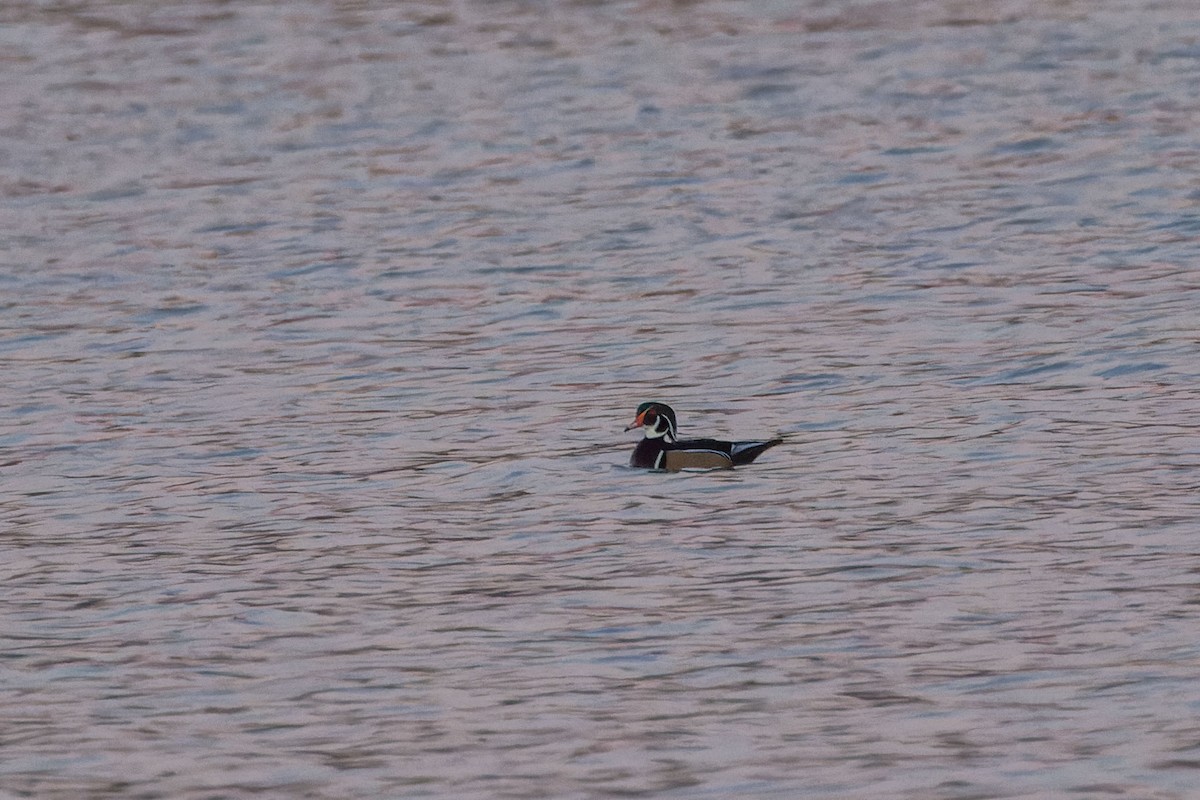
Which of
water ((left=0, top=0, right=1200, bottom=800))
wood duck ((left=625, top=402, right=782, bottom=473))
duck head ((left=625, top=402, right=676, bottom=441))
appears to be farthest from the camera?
duck head ((left=625, top=402, right=676, bottom=441))

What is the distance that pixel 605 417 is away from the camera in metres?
18.8

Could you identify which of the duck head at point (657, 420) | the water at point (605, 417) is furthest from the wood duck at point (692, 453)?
the water at point (605, 417)

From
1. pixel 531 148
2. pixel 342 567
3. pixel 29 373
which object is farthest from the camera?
pixel 531 148

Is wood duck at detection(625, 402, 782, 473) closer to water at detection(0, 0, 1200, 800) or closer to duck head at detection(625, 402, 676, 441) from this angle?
duck head at detection(625, 402, 676, 441)

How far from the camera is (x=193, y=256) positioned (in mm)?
25594

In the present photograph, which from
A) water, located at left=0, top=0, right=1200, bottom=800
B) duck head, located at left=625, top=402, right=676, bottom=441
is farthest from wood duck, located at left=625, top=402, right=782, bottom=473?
water, located at left=0, top=0, right=1200, bottom=800

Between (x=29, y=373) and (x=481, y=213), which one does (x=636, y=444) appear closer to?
(x=29, y=373)

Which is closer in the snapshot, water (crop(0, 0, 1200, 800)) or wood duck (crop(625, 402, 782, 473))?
water (crop(0, 0, 1200, 800))

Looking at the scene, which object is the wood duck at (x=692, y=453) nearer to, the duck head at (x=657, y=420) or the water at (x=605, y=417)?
the duck head at (x=657, y=420)

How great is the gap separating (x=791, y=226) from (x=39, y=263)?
25.0 ft

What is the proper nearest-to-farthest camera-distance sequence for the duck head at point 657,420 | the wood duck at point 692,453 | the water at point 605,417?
the water at point 605,417 < the wood duck at point 692,453 < the duck head at point 657,420

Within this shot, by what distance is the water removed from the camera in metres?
11.8

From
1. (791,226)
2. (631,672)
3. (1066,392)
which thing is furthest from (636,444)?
(791,226)

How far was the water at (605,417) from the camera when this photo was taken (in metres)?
11.8
